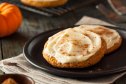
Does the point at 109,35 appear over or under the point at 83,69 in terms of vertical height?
over

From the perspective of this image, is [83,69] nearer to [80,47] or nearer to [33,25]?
[80,47]

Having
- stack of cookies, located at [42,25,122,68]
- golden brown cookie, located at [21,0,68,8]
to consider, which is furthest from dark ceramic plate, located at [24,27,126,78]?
golden brown cookie, located at [21,0,68,8]

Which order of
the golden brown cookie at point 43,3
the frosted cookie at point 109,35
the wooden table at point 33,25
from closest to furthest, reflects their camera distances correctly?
the frosted cookie at point 109,35 < the wooden table at point 33,25 < the golden brown cookie at point 43,3

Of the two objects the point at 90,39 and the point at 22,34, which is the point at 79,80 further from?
the point at 22,34

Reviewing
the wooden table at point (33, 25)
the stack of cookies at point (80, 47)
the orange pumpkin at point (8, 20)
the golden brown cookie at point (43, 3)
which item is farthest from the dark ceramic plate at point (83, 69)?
the golden brown cookie at point (43, 3)

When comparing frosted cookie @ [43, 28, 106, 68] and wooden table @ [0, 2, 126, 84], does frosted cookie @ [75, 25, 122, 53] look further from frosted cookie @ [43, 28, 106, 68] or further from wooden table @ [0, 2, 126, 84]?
wooden table @ [0, 2, 126, 84]

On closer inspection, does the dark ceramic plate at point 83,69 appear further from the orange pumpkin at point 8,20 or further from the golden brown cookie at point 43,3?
the golden brown cookie at point 43,3

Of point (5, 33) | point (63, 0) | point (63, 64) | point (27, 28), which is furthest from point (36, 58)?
point (63, 0)

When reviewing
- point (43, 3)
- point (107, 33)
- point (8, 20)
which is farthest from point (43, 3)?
point (107, 33)
